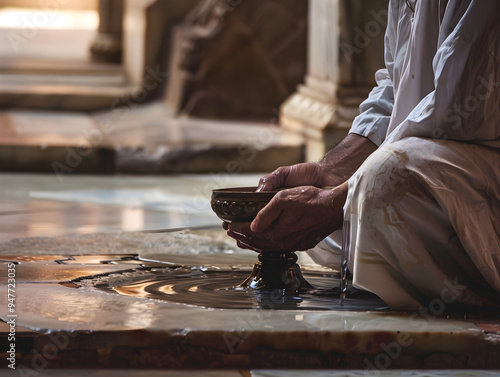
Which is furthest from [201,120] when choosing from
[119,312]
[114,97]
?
[119,312]

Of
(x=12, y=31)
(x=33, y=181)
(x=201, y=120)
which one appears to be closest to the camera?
(x=33, y=181)

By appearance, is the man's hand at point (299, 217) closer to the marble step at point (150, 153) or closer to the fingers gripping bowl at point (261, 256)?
the fingers gripping bowl at point (261, 256)

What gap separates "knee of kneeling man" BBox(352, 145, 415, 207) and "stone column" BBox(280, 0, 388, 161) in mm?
3709

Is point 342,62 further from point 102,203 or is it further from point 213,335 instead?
point 213,335

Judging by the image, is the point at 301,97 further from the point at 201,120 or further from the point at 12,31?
the point at 12,31

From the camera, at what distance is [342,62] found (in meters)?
6.06

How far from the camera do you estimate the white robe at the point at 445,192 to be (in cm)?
229

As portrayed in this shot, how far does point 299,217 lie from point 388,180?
10.0 inches

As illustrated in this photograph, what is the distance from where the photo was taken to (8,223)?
418 cm

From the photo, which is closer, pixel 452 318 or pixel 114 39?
pixel 452 318

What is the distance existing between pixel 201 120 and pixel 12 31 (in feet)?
14.2

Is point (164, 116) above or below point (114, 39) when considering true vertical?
below

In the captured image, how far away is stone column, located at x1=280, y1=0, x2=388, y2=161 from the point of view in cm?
597

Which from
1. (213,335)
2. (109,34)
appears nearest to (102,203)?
(213,335)
